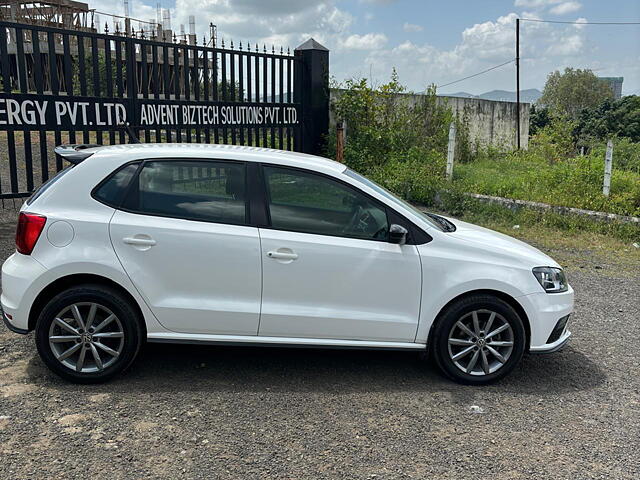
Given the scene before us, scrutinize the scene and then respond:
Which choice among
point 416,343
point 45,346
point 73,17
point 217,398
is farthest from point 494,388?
point 73,17

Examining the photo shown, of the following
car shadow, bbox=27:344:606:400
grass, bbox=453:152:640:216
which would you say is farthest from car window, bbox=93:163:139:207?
grass, bbox=453:152:640:216

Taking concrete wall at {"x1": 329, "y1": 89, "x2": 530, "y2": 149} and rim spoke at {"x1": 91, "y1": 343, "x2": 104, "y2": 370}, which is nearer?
rim spoke at {"x1": 91, "y1": 343, "x2": 104, "y2": 370}

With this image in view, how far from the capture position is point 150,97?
9.12 metres

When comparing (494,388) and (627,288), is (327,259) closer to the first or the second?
(494,388)

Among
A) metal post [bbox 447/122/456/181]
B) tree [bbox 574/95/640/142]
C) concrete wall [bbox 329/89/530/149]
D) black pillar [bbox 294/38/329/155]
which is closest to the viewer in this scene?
black pillar [bbox 294/38/329/155]

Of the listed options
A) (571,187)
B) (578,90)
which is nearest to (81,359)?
(571,187)

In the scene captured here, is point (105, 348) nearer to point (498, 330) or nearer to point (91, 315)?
point (91, 315)

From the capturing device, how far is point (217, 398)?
13.6ft

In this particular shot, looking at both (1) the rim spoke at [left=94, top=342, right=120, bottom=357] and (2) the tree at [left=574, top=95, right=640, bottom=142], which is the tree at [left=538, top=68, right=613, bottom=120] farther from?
(1) the rim spoke at [left=94, top=342, right=120, bottom=357]

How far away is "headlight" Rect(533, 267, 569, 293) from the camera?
14.7 feet

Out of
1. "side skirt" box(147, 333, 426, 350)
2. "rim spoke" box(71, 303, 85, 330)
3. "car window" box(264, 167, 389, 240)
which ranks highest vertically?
"car window" box(264, 167, 389, 240)

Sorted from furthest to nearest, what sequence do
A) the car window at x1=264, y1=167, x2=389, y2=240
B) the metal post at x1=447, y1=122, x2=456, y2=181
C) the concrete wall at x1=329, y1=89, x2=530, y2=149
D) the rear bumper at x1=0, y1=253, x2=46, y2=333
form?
the concrete wall at x1=329, y1=89, x2=530, y2=149 < the metal post at x1=447, y1=122, x2=456, y2=181 < the car window at x1=264, y1=167, x2=389, y2=240 < the rear bumper at x1=0, y1=253, x2=46, y2=333

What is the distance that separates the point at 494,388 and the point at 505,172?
11.2m

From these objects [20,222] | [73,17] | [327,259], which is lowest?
[327,259]
